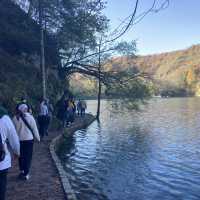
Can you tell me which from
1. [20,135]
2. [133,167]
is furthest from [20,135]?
[133,167]

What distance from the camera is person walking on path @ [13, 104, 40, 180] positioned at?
9570 millimetres

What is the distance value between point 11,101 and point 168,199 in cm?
1137

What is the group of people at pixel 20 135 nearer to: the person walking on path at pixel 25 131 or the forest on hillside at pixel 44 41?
the person walking on path at pixel 25 131

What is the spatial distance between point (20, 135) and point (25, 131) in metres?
0.16

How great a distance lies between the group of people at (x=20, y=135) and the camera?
20.0 feet

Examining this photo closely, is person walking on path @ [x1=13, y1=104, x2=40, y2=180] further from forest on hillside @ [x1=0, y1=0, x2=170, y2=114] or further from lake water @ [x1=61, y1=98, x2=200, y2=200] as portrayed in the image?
forest on hillside @ [x1=0, y1=0, x2=170, y2=114]

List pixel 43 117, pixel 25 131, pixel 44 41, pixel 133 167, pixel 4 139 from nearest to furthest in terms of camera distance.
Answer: pixel 4 139 < pixel 25 131 < pixel 133 167 < pixel 43 117 < pixel 44 41

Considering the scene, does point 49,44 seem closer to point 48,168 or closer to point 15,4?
point 15,4

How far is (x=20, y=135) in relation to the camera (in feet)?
31.9

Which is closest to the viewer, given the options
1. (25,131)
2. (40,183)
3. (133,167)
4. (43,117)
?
(25,131)

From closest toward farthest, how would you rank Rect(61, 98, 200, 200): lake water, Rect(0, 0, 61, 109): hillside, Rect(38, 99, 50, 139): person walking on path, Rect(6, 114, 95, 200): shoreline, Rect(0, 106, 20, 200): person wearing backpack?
Rect(0, 106, 20, 200): person wearing backpack → Rect(6, 114, 95, 200): shoreline → Rect(61, 98, 200, 200): lake water → Rect(38, 99, 50, 139): person walking on path → Rect(0, 0, 61, 109): hillside

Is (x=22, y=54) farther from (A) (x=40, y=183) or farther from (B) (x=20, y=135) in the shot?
(A) (x=40, y=183)

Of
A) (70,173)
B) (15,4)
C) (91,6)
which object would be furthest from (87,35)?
(70,173)

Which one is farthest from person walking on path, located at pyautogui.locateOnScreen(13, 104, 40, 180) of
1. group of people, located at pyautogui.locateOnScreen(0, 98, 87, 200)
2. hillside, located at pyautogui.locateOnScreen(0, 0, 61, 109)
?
hillside, located at pyautogui.locateOnScreen(0, 0, 61, 109)
